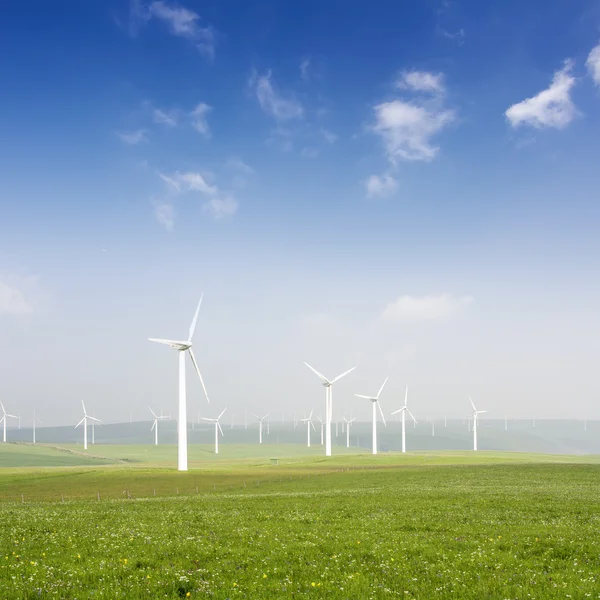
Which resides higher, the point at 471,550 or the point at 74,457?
the point at 471,550

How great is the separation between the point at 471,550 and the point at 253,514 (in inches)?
500

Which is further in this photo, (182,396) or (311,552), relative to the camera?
(182,396)

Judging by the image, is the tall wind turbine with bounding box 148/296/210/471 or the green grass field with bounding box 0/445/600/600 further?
the tall wind turbine with bounding box 148/296/210/471

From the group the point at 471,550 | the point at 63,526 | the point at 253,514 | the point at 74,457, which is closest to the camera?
the point at 471,550

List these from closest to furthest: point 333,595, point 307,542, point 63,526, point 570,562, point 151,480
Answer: point 333,595 → point 570,562 → point 307,542 → point 63,526 → point 151,480

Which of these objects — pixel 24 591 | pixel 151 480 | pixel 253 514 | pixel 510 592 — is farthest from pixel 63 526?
pixel 151 480

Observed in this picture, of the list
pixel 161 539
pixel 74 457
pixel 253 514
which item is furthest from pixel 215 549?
pixel 74 457

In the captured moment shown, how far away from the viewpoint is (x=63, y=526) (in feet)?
74.1

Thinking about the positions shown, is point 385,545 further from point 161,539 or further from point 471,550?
point 161,539

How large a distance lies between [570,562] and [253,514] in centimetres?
1559

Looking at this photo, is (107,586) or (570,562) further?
(570,562)

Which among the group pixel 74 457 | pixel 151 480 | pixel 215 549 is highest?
pixel 215 549

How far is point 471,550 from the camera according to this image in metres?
17.2

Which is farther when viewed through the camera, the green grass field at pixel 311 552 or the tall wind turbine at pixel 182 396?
the tall wind turbine at pixel 182 396
